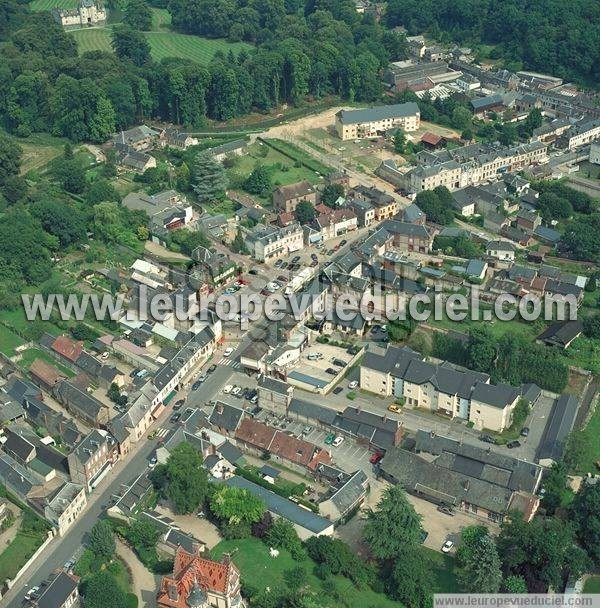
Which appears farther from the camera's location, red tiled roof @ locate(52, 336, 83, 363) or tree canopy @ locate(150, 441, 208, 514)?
red tiled roof @ locate(52, 336, 83, 363)

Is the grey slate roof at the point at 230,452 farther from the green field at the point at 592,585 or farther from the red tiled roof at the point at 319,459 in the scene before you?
the green field at the point at 592,585

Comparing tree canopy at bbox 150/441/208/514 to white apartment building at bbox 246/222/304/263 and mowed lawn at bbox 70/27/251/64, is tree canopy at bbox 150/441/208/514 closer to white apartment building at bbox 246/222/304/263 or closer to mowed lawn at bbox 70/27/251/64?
white apartment building at bbox 246/222/304/263

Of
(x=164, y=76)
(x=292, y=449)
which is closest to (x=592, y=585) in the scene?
(x=292, y=449)

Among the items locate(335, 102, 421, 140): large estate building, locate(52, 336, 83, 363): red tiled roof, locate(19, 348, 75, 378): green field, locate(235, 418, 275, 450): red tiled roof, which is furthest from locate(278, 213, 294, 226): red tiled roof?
locate(235, 418, 275, 450): red tiled roof

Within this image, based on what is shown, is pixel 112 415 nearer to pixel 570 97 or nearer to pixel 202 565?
pixel 202 565

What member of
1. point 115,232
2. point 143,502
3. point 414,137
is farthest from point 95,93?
point 143,502

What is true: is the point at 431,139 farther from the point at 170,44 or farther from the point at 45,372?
the point at 45,372
